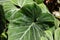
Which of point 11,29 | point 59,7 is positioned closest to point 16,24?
point 11,29

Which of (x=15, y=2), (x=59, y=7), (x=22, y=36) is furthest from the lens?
(x=59, y=7)

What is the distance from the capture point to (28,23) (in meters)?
1.45

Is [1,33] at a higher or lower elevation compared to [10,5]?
lower

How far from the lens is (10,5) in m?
1.60

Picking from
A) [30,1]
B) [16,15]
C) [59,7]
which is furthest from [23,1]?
[59,7]

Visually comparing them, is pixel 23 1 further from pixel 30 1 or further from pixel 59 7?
pixel 59 7

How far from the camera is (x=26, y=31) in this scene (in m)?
1.40

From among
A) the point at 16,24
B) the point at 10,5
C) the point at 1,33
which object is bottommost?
the point at 1,33

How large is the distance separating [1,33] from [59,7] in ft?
2.02

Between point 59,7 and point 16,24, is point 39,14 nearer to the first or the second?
point 16,24

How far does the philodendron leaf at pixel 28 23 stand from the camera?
54.6 inches

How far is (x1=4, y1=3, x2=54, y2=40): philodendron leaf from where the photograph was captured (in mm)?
1387

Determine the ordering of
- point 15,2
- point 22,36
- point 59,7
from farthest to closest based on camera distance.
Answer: point 59,7 < point 15,2 < point 22,36

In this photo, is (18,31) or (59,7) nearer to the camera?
(18,31)
